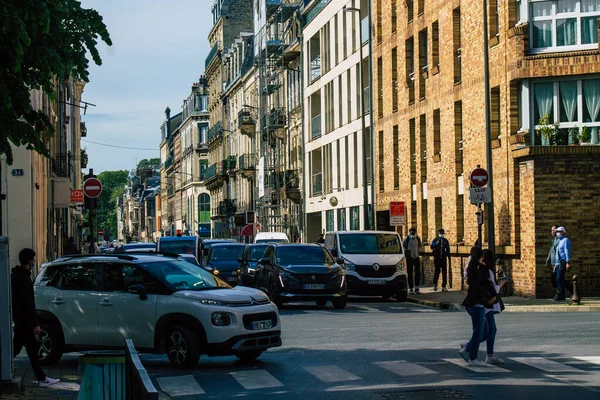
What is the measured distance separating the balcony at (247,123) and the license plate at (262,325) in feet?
216

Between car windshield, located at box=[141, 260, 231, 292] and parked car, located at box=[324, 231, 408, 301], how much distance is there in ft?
47.5

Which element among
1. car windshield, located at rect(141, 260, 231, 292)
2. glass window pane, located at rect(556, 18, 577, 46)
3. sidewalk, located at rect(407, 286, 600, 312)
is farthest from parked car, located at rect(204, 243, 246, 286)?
car windshield, located at rect(141, 260, 231, 292)

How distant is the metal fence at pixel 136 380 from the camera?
19.5ft

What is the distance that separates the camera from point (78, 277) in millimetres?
17312

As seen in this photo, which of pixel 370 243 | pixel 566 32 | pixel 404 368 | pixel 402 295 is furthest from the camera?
pixel 370 243

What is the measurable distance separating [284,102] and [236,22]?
34.5 metres

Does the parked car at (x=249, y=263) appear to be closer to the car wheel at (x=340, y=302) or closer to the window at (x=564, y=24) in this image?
A: the car wheel at (x=340, y=302)

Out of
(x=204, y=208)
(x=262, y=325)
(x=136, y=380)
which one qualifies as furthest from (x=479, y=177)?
(x=204, y=208)

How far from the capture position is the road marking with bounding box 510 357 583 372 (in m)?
15.4

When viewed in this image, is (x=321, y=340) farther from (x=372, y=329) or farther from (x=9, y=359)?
(x=9, y=359)

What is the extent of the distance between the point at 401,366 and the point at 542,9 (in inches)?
750

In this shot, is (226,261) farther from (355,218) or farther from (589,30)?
(355,218)

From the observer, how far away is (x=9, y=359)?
13.7 m

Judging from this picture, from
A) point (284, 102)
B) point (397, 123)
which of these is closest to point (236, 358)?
point (397, 123)
